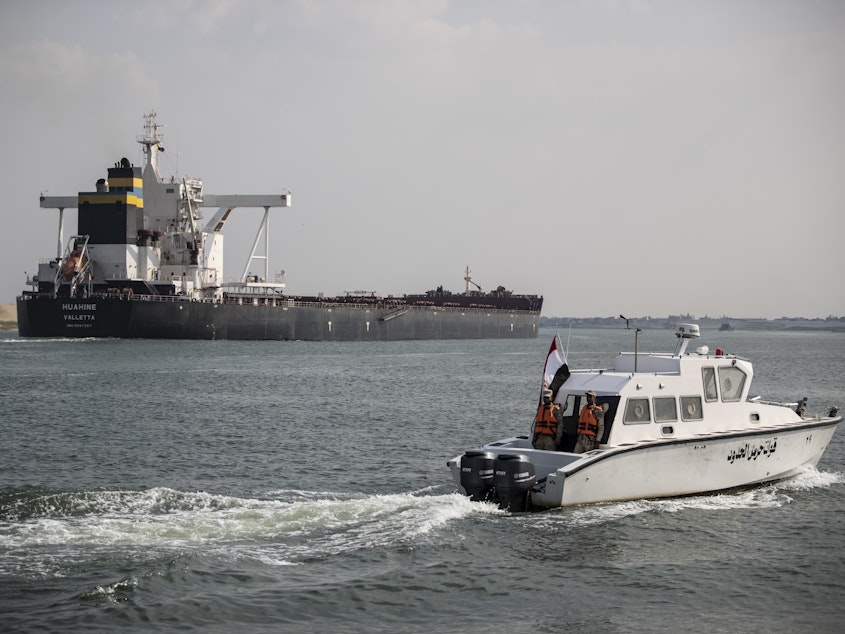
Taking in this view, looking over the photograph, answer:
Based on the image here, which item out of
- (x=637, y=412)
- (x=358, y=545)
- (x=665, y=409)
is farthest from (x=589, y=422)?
(x=358, y=545)

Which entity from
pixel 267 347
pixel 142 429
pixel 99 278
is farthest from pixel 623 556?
pixel 99 278

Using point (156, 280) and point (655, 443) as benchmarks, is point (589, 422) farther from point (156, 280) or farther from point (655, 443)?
point (156, 280)

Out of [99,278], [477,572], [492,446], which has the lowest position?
[477,572]

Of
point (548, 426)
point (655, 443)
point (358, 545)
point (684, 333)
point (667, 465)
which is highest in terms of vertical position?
point (684, 333)

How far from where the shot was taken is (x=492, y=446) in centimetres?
1684

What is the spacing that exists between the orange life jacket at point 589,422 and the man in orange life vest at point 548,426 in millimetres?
612

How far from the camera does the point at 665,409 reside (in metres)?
16.7

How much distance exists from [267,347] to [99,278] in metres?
13.8

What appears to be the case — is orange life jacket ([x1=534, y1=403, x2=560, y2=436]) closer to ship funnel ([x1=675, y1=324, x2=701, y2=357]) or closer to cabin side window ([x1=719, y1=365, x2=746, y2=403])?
ship funnel ([x1=675, y1=324, x2=701, y2=357])

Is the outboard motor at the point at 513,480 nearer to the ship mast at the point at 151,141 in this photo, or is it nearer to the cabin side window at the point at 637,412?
the cabin side window at the point at 637,412

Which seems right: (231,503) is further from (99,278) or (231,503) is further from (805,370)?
(99,278)

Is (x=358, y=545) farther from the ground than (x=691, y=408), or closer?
closer

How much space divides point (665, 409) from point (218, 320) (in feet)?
191

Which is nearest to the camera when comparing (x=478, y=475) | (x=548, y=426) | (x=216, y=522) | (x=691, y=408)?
(x=216, y=522)
